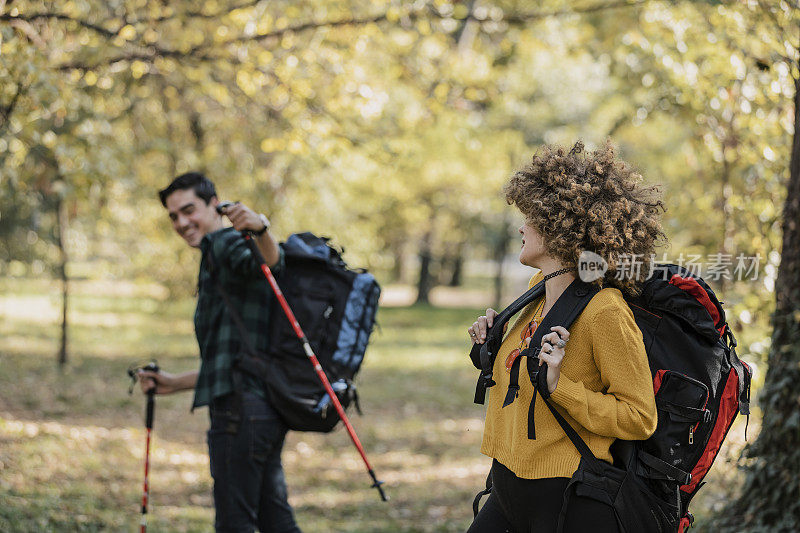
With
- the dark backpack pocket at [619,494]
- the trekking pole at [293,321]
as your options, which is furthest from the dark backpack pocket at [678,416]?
the trekking pole at [293,321]

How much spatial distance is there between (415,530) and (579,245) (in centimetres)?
449

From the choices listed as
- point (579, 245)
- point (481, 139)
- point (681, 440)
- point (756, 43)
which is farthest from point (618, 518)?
point (481, 139)

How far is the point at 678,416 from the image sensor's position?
2.48 m

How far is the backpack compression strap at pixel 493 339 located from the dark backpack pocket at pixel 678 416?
1.70 feet

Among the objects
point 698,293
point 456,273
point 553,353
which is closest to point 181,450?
point 553,353

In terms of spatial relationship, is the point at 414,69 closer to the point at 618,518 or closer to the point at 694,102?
the point at 694,102

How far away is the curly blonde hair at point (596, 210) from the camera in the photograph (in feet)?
8.35

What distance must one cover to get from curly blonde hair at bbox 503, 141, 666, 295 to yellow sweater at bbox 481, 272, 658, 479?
132 millimetres

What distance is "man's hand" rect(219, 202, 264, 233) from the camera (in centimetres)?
367

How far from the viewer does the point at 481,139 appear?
2242 cm

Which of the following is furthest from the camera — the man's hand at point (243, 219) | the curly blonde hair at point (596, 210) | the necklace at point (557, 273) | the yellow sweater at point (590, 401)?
the man's hand at point (243, 219)

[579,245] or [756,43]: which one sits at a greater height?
[756,43]

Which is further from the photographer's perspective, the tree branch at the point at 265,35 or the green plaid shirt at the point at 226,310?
the tree branch at the point at 265,35

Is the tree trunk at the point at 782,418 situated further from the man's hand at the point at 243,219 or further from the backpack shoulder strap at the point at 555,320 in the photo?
the man's hand at the point at 243,219
